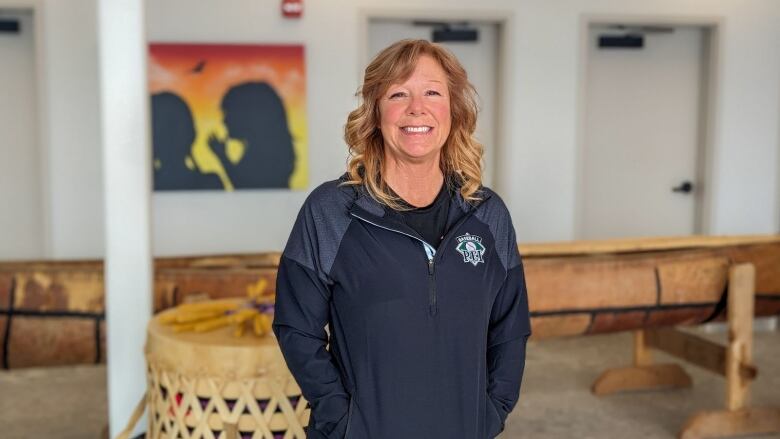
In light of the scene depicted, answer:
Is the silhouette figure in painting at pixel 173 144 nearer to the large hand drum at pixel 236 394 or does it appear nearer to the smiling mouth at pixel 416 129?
the large hand drum at pixel 236 394

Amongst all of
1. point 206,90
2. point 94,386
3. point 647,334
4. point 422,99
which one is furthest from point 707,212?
point 422,99

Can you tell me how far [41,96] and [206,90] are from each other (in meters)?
0.92

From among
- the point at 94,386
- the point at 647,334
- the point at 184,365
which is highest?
the point at 184,365

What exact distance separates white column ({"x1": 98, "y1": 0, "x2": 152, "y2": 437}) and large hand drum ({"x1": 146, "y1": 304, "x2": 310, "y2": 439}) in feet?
1.36

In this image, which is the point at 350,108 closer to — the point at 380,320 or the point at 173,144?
the point at 173,144

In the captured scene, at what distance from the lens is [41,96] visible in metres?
4.92

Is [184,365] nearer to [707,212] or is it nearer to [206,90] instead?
[206,90]

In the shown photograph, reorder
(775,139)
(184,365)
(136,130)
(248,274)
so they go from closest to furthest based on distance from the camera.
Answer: (184,365) → (136,130) → (248,274) → (775,139)

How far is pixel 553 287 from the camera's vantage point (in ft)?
11.4

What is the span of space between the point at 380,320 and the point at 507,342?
1.07ft

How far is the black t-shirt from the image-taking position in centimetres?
161

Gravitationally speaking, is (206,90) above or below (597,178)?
above

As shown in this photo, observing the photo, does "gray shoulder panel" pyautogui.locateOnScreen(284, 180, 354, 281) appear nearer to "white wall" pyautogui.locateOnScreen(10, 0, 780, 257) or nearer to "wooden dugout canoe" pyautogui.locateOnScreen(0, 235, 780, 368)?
"wooden dugout canoe" pyautogui.locateOnScreen(0, 235, 780, 368)

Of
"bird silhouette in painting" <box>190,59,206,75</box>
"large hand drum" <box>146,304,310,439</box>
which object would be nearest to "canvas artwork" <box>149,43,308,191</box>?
"bird silhouette in painting" <box>190,59,206,75</box>
